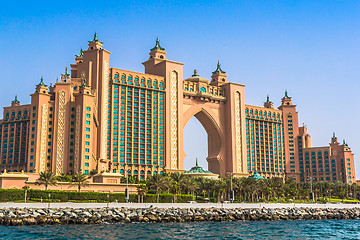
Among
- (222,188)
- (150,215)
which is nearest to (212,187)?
(222,188)

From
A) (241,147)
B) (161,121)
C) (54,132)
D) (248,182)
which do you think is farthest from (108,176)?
(241,147)

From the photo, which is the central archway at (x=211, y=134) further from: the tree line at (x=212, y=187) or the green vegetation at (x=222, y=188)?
the green vegetation at (x=222, y=188)

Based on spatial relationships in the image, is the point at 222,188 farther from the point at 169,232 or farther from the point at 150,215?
the point at 169,232

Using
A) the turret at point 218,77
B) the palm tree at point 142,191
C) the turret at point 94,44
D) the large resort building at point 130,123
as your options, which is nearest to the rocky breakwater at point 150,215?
the palm tree at point 142,191

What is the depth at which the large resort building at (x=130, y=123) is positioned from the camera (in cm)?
13175

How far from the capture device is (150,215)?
75812 millimetres

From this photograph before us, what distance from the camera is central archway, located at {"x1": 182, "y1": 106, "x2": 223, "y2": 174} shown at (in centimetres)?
17275

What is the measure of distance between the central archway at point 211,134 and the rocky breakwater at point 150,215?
7842cm

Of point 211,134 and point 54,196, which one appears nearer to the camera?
point 54,196

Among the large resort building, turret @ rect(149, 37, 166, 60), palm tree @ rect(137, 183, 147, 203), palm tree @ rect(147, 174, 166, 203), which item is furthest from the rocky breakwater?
turret @ rect(149, 37, 166, 60)

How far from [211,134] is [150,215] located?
108962 mm

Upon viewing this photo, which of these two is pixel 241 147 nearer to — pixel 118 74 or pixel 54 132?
pixel 118 74

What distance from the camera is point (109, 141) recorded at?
150 metres

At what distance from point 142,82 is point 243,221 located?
89.3 meters
